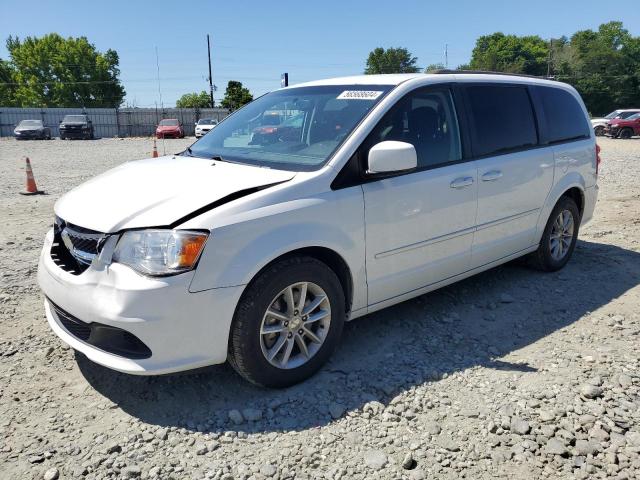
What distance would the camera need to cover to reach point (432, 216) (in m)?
3.84

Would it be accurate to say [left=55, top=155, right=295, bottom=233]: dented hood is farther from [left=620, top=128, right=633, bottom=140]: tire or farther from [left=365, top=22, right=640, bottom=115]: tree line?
[left=365, top=22, right=640, bottom=115]: tree line

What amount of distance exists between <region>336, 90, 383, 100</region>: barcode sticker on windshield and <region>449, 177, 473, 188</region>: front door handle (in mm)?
865

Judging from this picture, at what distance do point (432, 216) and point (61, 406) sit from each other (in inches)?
106

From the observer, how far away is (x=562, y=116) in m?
5.30

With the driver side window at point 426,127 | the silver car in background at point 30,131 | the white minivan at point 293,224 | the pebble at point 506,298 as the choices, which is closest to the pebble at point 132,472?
the white minivan at point 293,224

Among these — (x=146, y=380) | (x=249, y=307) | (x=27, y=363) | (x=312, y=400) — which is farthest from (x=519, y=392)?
(x=27, y=363)

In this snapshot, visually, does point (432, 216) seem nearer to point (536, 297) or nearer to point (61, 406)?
point (536, 297)

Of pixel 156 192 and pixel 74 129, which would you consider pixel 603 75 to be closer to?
pixel 74 129

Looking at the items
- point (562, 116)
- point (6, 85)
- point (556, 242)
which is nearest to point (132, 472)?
point (556, 242)

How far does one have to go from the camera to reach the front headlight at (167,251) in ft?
9.05

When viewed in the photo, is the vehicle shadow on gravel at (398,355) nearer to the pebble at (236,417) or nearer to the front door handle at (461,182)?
the pebble at (236,417)

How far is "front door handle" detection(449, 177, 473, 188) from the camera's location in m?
3.96

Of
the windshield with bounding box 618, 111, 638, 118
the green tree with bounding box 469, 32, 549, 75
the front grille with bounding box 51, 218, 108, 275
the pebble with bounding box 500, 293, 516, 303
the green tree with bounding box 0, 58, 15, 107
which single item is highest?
the green tree with bounding box 469, 32, 549, 75

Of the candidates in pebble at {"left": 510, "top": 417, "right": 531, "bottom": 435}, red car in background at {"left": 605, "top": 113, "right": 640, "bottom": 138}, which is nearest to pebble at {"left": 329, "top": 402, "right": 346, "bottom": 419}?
pebble at {"left": 510, "top": 417, "right": 531, "bottom": 435}
